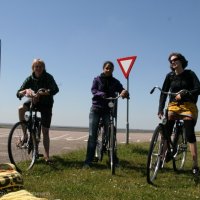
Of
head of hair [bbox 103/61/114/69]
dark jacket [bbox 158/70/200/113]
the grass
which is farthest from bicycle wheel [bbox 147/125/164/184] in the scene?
head of hair [bbox 103/61/114/69]

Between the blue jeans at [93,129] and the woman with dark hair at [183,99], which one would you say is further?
the blue jeans at [93,129]

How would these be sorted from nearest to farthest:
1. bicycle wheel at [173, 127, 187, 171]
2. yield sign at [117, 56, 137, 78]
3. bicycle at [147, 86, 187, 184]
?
bicycle at [147, 86, 187, 184]
bicycle wheel at [173, 127, 187, 171]
yield sign at [117, 56, 137, 78]

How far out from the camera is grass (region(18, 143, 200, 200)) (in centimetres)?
568

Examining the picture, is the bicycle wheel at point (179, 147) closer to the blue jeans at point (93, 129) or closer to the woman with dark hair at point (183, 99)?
the woman with dark hair at point (183, 99)

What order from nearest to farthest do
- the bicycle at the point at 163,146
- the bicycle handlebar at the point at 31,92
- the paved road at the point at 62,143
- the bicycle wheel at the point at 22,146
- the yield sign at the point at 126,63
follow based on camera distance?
the bicycle at the point at 163,146 < the bicycle wheel at the point at 22,146 < the bicycle handlebar at the point at 31,92 < the paved road at the point at 62,143 < the yield sign at the point at 126,63

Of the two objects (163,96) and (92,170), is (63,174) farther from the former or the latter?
(163,96)

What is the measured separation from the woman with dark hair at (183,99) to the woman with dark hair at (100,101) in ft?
3.66

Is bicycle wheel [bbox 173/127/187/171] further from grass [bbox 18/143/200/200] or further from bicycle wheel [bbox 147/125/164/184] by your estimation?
bicycle wheel [bbox 147/125/164/184]

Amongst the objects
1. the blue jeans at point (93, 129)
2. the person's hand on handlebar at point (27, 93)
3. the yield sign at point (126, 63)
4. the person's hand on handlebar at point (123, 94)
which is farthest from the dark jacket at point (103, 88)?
the yield sign at point (126, 63)

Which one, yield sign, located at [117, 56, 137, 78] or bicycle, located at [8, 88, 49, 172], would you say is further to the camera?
yield sign, located at [117, 56, 137, 78]

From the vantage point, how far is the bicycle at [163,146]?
663cm

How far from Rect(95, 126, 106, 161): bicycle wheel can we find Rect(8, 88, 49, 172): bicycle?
3.89 ft

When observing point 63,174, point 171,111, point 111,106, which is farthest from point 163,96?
point 63,174

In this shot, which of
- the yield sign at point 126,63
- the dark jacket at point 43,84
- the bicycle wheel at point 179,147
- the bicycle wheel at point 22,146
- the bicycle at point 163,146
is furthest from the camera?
the yield sign at point 126,63
